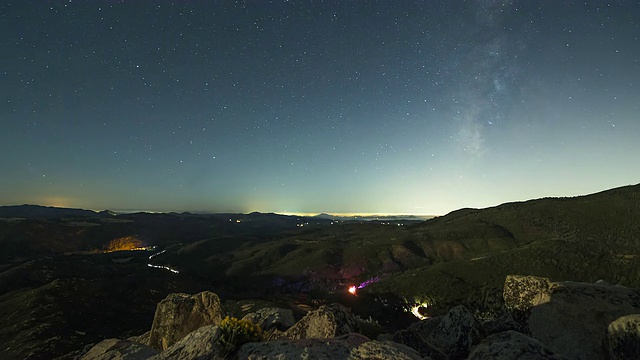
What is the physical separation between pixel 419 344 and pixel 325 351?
1105 centimetres

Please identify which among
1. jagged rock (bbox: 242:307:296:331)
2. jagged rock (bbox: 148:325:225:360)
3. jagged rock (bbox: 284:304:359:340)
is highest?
jagged rock (bbox: 148:325:225:360)

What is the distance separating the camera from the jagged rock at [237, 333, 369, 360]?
34.2 ft

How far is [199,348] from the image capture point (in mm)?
11219

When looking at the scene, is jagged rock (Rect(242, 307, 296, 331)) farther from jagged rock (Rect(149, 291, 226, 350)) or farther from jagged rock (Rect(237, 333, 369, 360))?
jagged rock (Rect(237, 333, 369, 360))

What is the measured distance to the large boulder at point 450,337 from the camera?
17906mm

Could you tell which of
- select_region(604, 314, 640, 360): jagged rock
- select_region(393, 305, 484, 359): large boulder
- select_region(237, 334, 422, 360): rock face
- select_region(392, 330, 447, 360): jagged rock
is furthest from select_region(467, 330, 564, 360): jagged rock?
select_region(392, 330, 447, 360): jagged rock

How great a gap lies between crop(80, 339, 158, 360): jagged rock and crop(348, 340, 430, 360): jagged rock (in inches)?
481

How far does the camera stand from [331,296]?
14750 centimetres

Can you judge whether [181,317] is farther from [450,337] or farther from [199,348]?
[450,337]

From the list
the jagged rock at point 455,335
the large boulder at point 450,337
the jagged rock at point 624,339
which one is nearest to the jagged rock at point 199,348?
the large boulder at point 450,337

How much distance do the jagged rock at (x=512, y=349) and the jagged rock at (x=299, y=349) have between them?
15.7 ft

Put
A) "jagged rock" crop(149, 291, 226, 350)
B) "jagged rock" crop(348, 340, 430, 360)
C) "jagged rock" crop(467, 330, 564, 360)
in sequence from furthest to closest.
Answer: "jagged rock" crop(149, 291, 226, 350), "jagged rock" crop(467, 330, 564, 360), "jagged rock" crop(348, 340, 430, 360)

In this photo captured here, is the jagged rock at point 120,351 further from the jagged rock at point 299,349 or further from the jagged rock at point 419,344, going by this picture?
the jagged rock at point 419,344

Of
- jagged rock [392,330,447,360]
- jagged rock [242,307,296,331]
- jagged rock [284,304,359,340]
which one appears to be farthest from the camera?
jagged rock [242,307,296,331]
